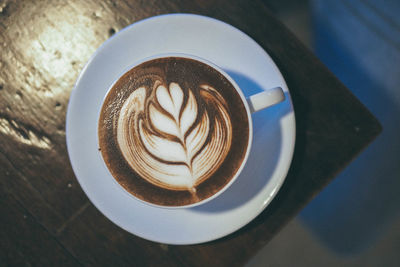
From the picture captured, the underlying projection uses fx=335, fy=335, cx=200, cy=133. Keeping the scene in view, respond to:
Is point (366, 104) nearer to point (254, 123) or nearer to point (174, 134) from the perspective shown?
point (254, 123)

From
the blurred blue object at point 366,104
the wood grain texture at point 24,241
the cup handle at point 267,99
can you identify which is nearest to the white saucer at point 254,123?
the cup handle at point 267,99

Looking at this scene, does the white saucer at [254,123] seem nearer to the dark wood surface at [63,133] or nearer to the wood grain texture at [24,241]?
the dark wood surface at [63,133]

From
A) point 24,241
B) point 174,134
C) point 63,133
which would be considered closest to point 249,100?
point 174,134

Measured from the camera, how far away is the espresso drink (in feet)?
1.82

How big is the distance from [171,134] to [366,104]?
80 centimetres

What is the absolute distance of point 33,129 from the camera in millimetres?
723

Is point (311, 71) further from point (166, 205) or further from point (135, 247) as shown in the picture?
point (135, 247)

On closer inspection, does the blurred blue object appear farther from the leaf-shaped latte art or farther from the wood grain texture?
the wood grain texture

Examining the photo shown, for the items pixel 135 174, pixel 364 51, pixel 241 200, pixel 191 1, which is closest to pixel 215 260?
pixel 241 200

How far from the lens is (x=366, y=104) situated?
109 cm

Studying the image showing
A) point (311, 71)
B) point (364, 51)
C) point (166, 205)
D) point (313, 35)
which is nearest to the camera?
point (166, 205)

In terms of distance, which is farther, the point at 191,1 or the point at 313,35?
the point at 313,35

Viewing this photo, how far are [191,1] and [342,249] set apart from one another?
112cm

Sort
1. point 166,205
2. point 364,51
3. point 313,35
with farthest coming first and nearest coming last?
point 313,35
point 364,51
point 166,205
